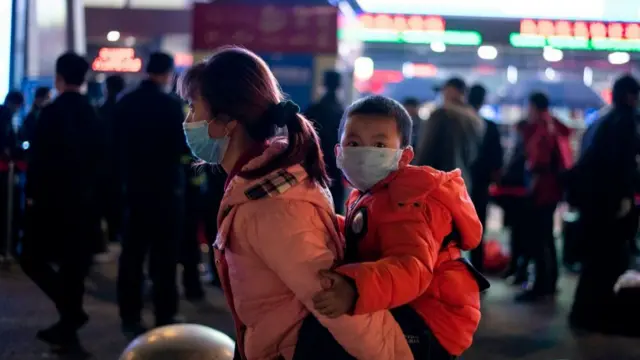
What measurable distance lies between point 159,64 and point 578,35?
25.6ft

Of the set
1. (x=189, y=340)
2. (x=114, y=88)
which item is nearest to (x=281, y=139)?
(x=189, y=340)

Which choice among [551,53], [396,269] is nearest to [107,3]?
[551,53]

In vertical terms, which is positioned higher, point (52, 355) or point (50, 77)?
point (50, 77)

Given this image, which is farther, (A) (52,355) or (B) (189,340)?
(A) (52,355)

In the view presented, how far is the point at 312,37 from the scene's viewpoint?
8.75 m

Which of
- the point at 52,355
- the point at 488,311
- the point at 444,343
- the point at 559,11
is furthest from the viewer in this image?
the point at 559,11

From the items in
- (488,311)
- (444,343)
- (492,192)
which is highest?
(444,343)

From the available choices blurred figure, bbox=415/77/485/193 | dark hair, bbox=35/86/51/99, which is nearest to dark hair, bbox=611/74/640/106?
blurred figure, bbox=415/77/485/193

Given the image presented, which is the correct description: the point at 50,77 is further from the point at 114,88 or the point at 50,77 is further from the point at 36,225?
the point at 36,225

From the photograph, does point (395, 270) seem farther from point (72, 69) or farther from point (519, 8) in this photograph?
point (519, 8)

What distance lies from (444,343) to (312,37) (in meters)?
6.90

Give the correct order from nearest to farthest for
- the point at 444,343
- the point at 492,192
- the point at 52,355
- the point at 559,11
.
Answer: the point at 444,343
the point at 52,355
the point at 492,192
the point at 559,11

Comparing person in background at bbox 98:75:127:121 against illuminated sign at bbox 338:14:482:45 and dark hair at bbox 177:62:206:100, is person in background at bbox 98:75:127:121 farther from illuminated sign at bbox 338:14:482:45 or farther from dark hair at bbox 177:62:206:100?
dark hair at bbox 177:62:206:100

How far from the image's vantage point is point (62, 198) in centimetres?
532
